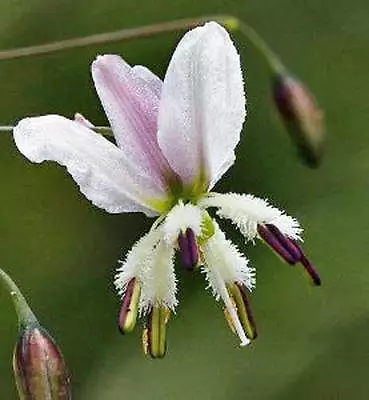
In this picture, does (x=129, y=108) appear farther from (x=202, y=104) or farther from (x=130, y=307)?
(x=130, y=307)

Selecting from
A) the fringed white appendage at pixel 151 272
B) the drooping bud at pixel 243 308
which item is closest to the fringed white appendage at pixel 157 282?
the fringed white appendage at pixel 151 272

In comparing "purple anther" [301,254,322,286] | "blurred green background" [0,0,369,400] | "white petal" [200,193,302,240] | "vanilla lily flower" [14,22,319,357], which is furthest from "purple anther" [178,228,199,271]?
"blurred green background" [0,0,369,400]

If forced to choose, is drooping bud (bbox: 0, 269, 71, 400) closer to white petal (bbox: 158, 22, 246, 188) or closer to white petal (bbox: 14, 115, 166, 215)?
white petal (bbox: 14, 115, 166, 215)

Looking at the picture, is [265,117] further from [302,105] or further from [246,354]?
[302,105]

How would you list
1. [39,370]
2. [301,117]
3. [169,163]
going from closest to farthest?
[39,370], [169,163], [301,117]

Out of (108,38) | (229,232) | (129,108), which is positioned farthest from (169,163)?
(229,232)
